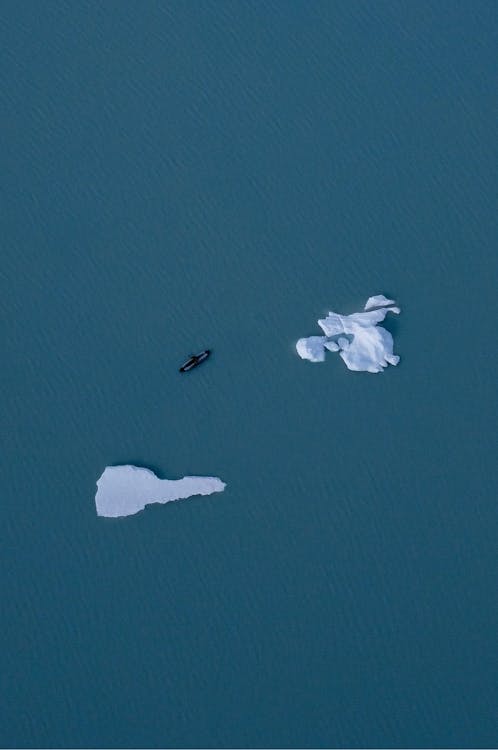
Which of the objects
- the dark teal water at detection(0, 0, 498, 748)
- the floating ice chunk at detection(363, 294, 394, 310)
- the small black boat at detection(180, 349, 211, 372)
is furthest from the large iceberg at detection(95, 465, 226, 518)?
the floating ice chunk at detection(363, 294, 394, 310)

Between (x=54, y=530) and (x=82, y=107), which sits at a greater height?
(x=82, y=107)

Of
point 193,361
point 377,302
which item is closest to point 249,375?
point 193,361

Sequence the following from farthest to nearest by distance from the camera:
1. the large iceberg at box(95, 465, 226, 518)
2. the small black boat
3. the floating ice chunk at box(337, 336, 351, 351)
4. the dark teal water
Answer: the floating ice chunk at box(337, 336, 351, 351) < the small black boat < the large iceberg at box(95, 465, 226, 518) < the dark teal water

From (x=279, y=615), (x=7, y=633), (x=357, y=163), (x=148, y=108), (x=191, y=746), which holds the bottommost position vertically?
(x=191, y=746)

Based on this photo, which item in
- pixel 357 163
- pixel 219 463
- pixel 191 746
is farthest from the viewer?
pixel 357 163

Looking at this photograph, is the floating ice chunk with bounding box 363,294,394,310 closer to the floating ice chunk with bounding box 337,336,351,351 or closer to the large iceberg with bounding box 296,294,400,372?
the large iceberg with bounding box 296,294,400,372

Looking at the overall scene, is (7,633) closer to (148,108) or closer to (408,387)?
(408,387)

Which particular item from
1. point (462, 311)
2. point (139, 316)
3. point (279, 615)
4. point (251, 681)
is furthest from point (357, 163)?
point (251, 681)
